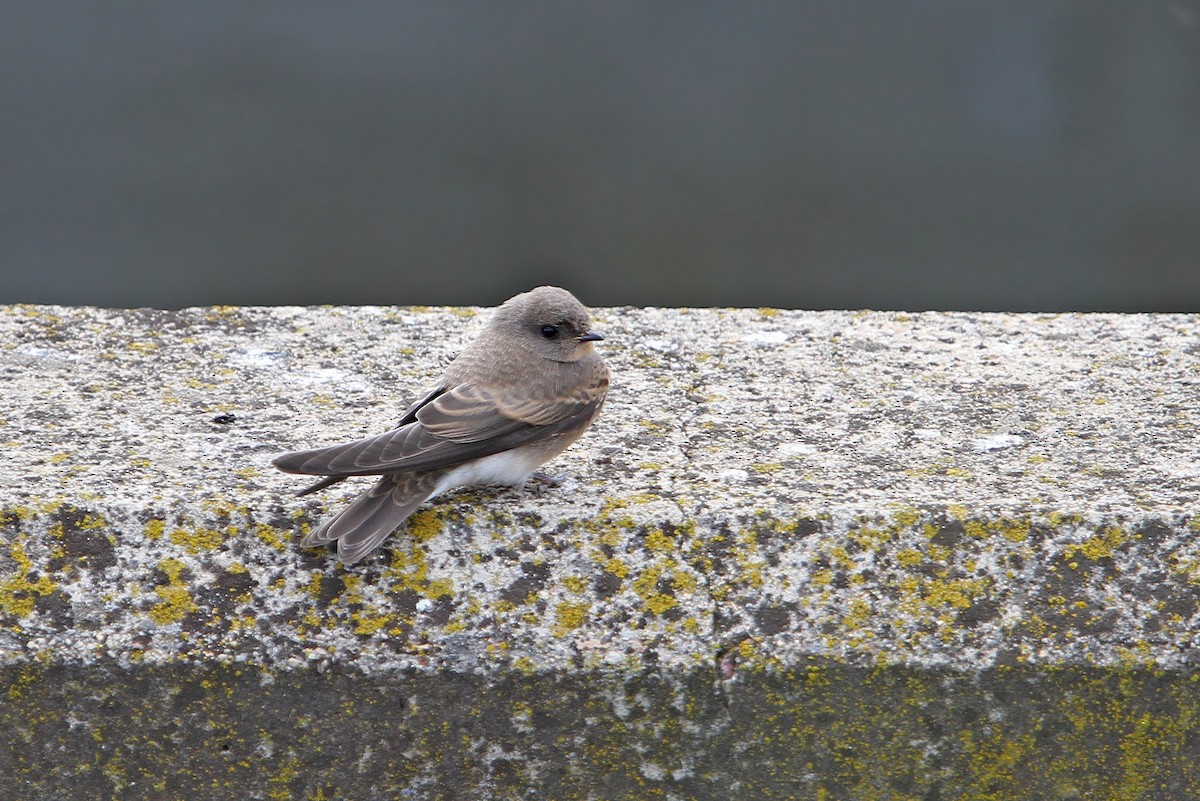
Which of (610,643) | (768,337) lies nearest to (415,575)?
(610,643)

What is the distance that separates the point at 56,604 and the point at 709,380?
1633 mm

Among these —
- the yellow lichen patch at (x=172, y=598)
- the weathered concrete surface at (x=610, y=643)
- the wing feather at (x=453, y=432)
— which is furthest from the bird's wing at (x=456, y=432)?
the yellow lichen patch at (x=172, y=598)

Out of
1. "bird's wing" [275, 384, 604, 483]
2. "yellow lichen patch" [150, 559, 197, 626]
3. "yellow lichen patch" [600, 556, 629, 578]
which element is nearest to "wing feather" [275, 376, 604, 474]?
"bird's wing" [275, 384, 604, 483]

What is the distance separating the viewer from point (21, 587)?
7.61 feet

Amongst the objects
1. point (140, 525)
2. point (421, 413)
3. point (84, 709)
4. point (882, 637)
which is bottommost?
point (84, 709)

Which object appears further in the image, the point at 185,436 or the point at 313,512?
the point at 185,436

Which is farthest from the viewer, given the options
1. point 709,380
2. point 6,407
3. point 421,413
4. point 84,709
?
point 709,380

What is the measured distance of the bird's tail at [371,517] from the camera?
2.34 meters

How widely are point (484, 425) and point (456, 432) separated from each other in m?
0.09

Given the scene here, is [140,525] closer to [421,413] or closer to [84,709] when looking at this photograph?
[84,709]

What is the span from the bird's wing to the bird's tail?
37 mm

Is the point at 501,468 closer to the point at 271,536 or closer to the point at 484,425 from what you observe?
the point at 484,425

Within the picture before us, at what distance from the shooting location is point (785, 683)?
2307 millimetres

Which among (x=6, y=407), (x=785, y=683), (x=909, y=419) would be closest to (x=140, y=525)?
(x=6, y=407)
